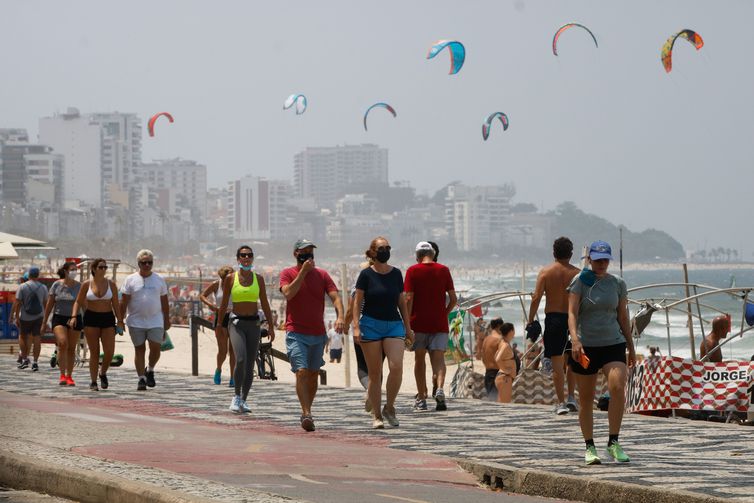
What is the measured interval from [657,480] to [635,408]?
5671mm

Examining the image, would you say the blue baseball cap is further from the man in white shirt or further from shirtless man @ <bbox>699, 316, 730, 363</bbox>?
the man in white shirt

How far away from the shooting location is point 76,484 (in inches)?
261

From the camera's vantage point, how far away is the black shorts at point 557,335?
442 inches

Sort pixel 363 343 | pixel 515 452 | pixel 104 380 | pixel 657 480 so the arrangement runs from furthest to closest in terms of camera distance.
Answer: pixel 104 380 < pixel 363 343 < pixel 515 452 < pixel 657 480

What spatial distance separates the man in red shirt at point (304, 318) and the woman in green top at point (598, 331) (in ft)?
8.65

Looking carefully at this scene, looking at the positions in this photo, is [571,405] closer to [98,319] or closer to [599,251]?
[599,251]

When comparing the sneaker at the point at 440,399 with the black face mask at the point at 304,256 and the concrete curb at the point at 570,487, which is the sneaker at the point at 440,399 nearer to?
the black face mask at the point at 304,256

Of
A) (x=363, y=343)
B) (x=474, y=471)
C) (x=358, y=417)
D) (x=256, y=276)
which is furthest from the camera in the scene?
(x=256, y=276)

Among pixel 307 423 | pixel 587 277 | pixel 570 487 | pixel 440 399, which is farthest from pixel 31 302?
pixel 570 487

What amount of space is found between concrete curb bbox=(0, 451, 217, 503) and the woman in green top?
2.95m

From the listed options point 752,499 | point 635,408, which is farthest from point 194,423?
point 752,499

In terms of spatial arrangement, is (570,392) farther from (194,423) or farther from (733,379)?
(194,423)

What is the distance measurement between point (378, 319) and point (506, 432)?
132cm

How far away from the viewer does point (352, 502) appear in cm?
658
